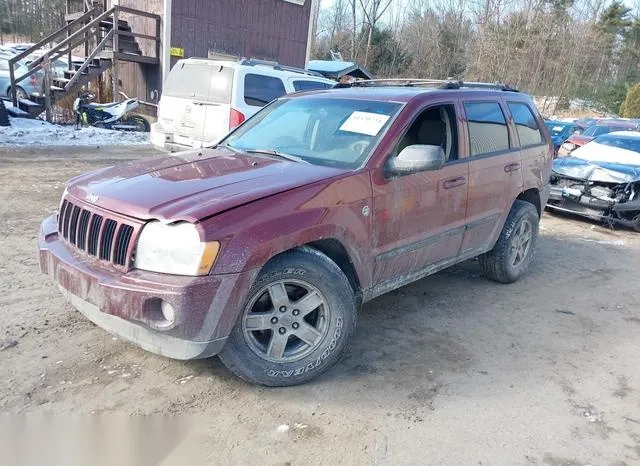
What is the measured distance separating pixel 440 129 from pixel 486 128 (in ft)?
2.17

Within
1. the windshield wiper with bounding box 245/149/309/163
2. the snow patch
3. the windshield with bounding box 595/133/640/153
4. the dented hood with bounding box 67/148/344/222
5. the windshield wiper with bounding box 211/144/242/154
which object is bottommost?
the snow patch

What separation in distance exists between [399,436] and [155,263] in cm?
160

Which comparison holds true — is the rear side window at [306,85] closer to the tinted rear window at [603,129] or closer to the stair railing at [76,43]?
the tinted rear window at [603,129]

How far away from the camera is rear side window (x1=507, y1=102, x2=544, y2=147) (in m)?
5.39

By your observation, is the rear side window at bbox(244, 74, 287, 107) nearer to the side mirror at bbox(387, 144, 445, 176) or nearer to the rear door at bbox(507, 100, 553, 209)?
the rear door at bbox(507, 100, 553, 209)

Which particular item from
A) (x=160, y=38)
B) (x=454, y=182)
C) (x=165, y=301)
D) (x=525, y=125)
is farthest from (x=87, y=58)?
(x=165, y=301)

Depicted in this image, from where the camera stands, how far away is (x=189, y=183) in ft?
10.8

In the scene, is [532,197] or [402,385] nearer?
[402,385]

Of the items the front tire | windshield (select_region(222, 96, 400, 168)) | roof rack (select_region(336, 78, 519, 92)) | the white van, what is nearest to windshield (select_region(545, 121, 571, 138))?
the white van

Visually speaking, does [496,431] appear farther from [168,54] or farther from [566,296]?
[168,54]

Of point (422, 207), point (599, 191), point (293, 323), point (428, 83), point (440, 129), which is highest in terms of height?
point (428, 83)

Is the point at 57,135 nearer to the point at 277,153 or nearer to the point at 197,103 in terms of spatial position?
the point at 197,103

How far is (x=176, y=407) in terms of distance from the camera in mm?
3094

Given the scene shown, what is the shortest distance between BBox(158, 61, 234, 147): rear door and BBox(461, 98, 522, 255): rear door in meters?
4.80
